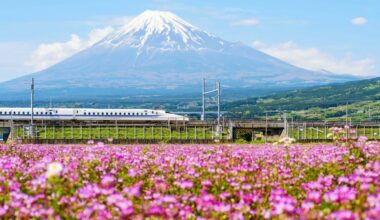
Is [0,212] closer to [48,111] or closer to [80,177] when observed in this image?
[80,177]

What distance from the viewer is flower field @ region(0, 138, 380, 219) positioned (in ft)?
16.0

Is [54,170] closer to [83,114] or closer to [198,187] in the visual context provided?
[198,187]

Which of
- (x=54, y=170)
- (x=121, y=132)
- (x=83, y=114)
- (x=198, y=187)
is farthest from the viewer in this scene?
(x=83, y=114)

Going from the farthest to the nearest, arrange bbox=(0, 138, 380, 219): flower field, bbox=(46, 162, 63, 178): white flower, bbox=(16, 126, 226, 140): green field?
bbox=(16, 126, 226, 140): green field → bbox=(0, 138, 380, 219): flower field → bbox=(46, 162, 63, 178): white flower

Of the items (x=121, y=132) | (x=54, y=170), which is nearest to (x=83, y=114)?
(x=121, y=132)

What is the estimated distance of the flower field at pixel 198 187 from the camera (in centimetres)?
489

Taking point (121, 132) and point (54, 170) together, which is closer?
point (54, 170)

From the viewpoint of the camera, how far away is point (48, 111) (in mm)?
98812

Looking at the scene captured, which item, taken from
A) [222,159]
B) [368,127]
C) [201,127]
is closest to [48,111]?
[201,127]

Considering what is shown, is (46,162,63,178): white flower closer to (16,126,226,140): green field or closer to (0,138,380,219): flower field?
(0,138,380,219): flower field

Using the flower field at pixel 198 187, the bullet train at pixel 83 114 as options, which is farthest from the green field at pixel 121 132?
the flower field at pixel 198 187

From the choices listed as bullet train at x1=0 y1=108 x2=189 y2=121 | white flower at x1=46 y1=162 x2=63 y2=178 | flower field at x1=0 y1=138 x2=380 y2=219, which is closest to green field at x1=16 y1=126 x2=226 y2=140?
bullet train at x1=0 y1=108 x2=189 y2=121

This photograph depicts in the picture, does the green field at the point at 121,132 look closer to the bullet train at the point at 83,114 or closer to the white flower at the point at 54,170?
the bullet train at the point at 83,114

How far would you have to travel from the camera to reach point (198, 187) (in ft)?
23.9
